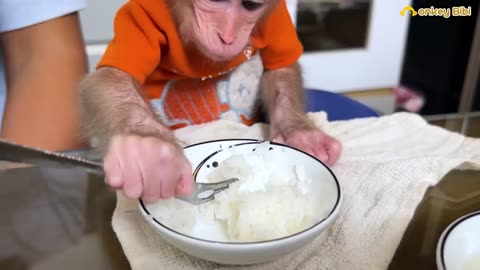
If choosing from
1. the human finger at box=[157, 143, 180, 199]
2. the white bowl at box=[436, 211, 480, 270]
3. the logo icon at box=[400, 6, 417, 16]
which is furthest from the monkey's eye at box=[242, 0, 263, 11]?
the logo icon at box=[400, 6, 417, 16]

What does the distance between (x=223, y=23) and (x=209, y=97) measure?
0.24m

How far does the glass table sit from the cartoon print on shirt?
0.27 metres

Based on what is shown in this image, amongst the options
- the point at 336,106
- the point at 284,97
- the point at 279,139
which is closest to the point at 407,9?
Result: the point at 336,106

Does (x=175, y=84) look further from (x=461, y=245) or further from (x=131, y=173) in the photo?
(x=461, y=245)

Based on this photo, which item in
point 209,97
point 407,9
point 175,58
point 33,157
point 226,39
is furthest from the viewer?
point 407,9

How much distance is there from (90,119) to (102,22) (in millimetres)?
723

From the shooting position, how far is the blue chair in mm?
855

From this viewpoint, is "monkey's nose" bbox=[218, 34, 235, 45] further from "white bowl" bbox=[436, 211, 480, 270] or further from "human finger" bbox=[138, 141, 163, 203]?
"white bowl" bbox=[436, 211, 480, 270]

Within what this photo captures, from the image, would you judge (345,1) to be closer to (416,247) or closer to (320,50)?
(320,50)

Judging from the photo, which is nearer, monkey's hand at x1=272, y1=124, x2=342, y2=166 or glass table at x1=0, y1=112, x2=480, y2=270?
glass table at x1=0, y1=112, x2=480, y2=270

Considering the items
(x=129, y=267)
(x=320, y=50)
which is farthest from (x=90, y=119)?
(x=320, y=50)

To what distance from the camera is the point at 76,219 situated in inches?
20.0

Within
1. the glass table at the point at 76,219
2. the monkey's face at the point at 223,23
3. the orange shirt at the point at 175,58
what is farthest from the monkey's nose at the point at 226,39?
the glass table at the point at 76,219

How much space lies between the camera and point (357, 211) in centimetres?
54
